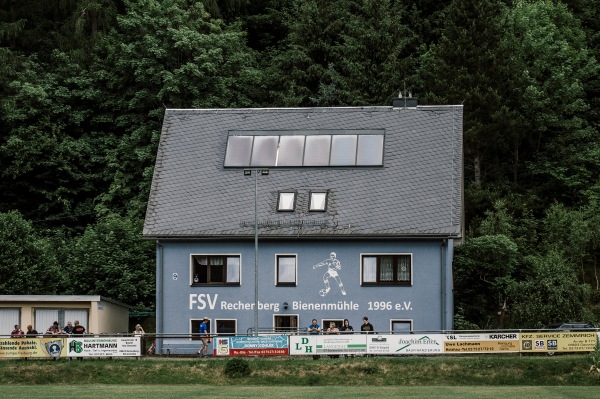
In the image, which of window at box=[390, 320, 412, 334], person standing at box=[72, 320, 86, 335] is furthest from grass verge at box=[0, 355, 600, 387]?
window at box=[390, 320, 412, 334]

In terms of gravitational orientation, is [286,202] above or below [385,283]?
above

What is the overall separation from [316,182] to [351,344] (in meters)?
11.3

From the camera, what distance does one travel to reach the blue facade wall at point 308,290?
2372 inches

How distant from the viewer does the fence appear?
53.1m

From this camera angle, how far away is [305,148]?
64312mm

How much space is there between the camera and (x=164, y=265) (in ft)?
203

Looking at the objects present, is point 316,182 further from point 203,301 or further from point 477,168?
point 477,168

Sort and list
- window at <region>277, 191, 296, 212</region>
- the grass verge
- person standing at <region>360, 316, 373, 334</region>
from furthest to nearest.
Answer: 1. window at <region>277, 191, 296, 212</region>
2. person standing at <region>360, 316, 373, 334</region>
3. the grass verge

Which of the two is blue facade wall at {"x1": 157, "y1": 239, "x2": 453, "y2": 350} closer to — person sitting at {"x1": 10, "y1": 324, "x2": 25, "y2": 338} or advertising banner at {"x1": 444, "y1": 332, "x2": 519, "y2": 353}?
person sitting at {"x1": 10, "y1": 324, "x2": 25, "y2": 338}

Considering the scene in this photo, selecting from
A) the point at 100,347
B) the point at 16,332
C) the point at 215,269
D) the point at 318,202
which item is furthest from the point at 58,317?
the point at 318,202

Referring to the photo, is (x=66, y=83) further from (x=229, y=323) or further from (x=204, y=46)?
(x=229, y=323)

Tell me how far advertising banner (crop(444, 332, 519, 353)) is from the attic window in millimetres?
12227

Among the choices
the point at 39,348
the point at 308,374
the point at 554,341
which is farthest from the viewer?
the point at 39,348

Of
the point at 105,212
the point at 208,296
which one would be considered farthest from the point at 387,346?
the point at 105,212
